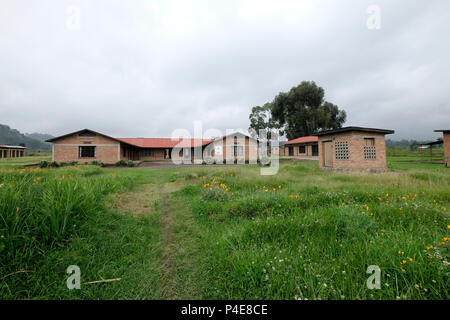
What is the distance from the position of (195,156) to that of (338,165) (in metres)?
24.0

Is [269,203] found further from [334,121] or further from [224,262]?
[334,121]

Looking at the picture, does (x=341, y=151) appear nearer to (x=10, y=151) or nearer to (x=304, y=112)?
(x=304, y=112)

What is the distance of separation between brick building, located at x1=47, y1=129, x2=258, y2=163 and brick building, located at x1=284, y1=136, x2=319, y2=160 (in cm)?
1215

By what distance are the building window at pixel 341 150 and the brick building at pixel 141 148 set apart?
529 inches

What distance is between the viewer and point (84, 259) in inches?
92.8

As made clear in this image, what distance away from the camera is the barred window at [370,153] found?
13.0 meters

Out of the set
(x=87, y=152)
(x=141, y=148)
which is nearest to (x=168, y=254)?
(x=87, y=152)

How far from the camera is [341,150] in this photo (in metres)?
13.4

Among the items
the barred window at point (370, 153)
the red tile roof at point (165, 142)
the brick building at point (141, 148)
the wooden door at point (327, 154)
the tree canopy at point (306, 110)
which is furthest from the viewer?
the tree canopy at point (306, 110)

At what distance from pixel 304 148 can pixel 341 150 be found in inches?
862

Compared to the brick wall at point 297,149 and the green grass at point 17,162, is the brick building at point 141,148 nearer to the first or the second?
the green grass at point 17,162

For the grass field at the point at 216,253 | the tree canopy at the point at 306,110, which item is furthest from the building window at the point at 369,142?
the tree canopy at the point at 306,110

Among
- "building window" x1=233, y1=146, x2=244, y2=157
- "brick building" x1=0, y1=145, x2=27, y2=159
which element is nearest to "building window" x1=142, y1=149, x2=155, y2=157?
"building window" x1=233, y1=146, x2=244, y2=157
